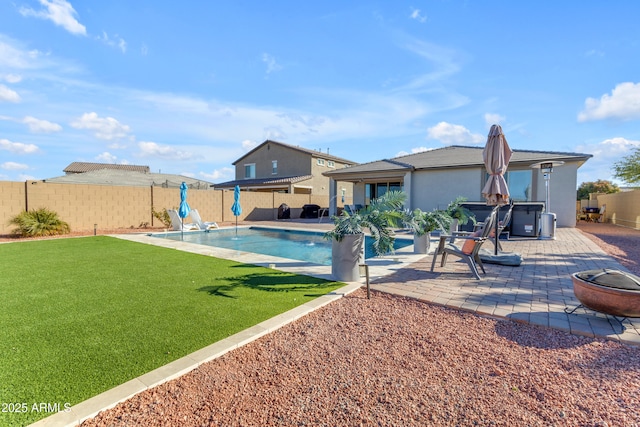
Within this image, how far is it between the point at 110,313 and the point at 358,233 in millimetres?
3862

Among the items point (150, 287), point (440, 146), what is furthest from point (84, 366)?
point (440, 146)

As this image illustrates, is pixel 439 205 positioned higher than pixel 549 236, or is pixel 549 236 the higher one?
pixel 439 205

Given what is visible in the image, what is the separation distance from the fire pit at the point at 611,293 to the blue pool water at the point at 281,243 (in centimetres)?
524

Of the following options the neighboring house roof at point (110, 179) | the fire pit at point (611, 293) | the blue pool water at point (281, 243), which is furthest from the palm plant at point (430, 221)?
the neighboring house roof at point (110, 179)

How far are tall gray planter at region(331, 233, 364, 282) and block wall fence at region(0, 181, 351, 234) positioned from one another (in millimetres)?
14128

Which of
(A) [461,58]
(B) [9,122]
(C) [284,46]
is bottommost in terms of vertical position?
(B) [9,122]

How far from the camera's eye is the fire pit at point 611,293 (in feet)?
10.5

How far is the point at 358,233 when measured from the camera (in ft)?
17.6

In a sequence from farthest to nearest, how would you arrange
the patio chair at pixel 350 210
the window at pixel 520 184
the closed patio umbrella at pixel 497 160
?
the window at pixel 520 184
the closed patio umbrella at pixel 497 160
the patio chair at pixel 350 210

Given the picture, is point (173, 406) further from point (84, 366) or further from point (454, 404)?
point (454, 404)

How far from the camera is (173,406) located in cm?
210

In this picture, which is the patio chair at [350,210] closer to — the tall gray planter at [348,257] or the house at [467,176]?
the tall gray planter at [348,257]

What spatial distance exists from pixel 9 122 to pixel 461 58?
68.0ft

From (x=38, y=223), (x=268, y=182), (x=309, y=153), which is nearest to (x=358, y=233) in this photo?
(x=38, y=223)
